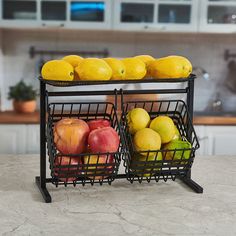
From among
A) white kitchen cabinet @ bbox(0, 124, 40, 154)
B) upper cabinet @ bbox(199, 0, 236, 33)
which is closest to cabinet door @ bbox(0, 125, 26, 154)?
white kitchen cabinet @ bbox(0, 124, 40, 154)

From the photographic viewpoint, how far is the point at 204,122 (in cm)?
357

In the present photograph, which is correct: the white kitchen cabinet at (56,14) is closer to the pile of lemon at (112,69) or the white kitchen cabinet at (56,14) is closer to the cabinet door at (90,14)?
the cabinet door at (90,14)

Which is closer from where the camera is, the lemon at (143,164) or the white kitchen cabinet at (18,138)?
the lemon at (143,164)

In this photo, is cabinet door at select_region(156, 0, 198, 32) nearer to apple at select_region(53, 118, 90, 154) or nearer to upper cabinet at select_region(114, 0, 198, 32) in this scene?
upper cabinet at select_region(114, 0, 198, 32)

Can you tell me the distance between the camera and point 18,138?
3.52 meters

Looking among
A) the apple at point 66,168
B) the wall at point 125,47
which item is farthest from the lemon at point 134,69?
the wall at point 125,47

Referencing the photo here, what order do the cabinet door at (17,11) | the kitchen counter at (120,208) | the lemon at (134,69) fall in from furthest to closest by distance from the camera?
the cabinet door at (17,11) → the lemon at (134,69) → the kitchen counter at (120,208)

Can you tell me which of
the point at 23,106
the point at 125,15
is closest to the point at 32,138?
the point at 23,106

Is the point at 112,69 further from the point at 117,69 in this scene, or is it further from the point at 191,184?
the point at 191,184

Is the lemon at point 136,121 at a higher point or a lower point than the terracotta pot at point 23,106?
higher

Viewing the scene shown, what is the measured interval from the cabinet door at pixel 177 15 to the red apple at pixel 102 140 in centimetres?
267

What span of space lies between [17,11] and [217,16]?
55.2 inches

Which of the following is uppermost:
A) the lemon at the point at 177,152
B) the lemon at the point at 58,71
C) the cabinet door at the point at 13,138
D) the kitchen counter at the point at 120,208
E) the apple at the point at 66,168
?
the lemon at the point at 58,71

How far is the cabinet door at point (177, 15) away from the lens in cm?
377
